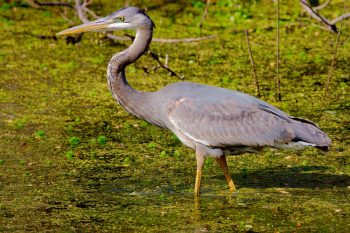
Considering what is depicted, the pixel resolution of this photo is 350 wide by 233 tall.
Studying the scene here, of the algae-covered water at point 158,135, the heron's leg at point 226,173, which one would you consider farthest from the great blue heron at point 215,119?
the algae-covered water at point 158,135

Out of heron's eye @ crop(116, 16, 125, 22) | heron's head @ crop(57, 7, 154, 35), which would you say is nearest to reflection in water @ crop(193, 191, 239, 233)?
heron's head @ crop(57, 7, 154, 35)

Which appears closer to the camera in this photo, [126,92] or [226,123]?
[226,123]

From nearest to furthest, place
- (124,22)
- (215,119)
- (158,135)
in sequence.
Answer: (215,119) < (124,22) < (158,135)

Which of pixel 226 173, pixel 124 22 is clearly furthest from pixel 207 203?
pixel 124 22

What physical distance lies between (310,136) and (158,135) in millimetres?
2174

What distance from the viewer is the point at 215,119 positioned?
708 cm

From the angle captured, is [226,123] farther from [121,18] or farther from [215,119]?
[121,18]

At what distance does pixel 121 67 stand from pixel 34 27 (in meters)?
5.95

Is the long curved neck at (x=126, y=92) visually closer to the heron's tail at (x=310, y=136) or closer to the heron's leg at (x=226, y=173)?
the heron's leg at (x=226, y=173)

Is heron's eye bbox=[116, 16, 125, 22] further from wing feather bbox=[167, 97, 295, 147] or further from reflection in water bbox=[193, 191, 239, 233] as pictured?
reflection in water bbox=[193, 191, 239, 233]

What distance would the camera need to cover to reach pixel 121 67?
7.19 meters

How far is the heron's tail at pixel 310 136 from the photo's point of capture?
22.7ft

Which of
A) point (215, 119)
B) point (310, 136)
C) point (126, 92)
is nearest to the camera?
point (310, 136)

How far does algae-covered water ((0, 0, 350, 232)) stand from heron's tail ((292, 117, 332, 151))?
15.8 inches
